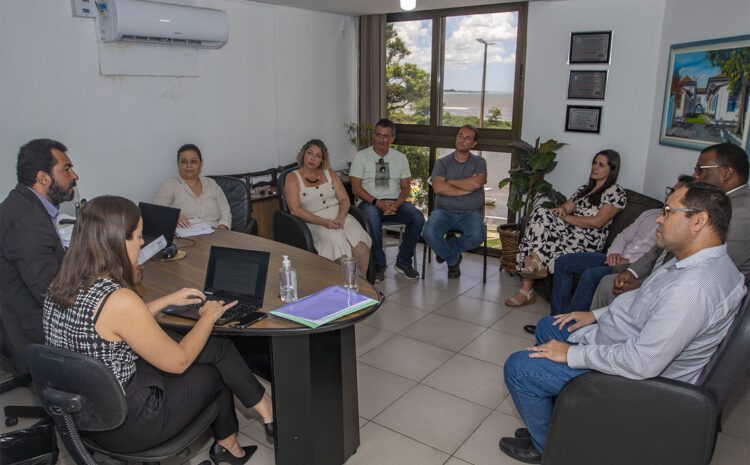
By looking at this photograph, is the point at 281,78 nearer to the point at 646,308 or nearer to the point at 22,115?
the point at 22,115

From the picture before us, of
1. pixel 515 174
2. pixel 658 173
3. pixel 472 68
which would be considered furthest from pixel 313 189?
pixel 658 173

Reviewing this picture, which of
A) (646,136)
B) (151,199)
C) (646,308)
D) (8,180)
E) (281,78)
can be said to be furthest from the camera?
(281,78)

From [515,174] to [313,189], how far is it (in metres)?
1.80

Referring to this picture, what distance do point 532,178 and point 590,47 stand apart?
1.20 m

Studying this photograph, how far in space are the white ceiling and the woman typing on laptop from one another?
3.57 m

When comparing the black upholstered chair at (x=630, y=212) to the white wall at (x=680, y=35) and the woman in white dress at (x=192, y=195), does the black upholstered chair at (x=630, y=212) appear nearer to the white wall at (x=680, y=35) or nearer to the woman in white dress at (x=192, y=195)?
the white wall at (x=680, y=35)

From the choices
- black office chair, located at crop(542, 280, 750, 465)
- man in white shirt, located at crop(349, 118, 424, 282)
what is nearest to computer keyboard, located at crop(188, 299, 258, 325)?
black office chair, located at crop(542, 280, 750, 465)

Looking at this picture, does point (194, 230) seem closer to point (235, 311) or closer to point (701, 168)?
point (235, 311)

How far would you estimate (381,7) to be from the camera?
5223mm

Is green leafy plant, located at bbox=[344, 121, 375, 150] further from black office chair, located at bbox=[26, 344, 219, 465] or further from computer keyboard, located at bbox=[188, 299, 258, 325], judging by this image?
black office chair, located at bbox=[26, 344, 219, 465]

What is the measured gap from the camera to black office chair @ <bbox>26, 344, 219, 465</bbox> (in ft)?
5.52

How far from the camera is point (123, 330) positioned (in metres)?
1.78

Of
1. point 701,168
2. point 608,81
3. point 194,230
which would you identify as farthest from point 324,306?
point 608,81

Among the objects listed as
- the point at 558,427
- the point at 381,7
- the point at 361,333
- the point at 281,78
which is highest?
the point at 381,7
